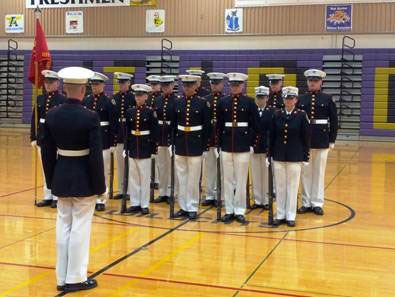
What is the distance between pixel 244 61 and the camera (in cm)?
1984

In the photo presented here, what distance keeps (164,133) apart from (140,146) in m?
1.10

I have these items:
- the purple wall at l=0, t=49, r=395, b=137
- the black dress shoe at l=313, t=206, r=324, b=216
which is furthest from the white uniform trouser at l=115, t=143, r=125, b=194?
the purple wall at l=0, t=49, r=395, b=137

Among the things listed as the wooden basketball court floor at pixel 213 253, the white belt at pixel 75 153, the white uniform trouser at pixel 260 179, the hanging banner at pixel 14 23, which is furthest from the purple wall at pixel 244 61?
the white belt at pixel 75 153

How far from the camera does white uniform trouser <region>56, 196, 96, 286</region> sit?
17.0 ft

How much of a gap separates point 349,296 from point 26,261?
3.23 m

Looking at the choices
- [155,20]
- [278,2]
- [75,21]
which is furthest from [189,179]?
[75,21]

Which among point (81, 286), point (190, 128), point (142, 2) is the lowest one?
point (81, 286)

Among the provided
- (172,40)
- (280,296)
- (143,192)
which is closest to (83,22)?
(172,40)

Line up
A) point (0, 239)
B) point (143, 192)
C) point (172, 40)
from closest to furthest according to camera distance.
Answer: point (0, 239)
point (143, 192)
point (172, 40)

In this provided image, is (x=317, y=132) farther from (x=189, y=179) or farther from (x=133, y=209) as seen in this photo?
(x=133, y=209)

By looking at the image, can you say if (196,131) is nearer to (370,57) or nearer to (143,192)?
(143,192)

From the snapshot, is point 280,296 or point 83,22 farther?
point 83,22

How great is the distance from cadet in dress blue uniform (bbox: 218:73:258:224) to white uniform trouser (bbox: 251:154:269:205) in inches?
38.5

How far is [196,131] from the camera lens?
8.11 metres
